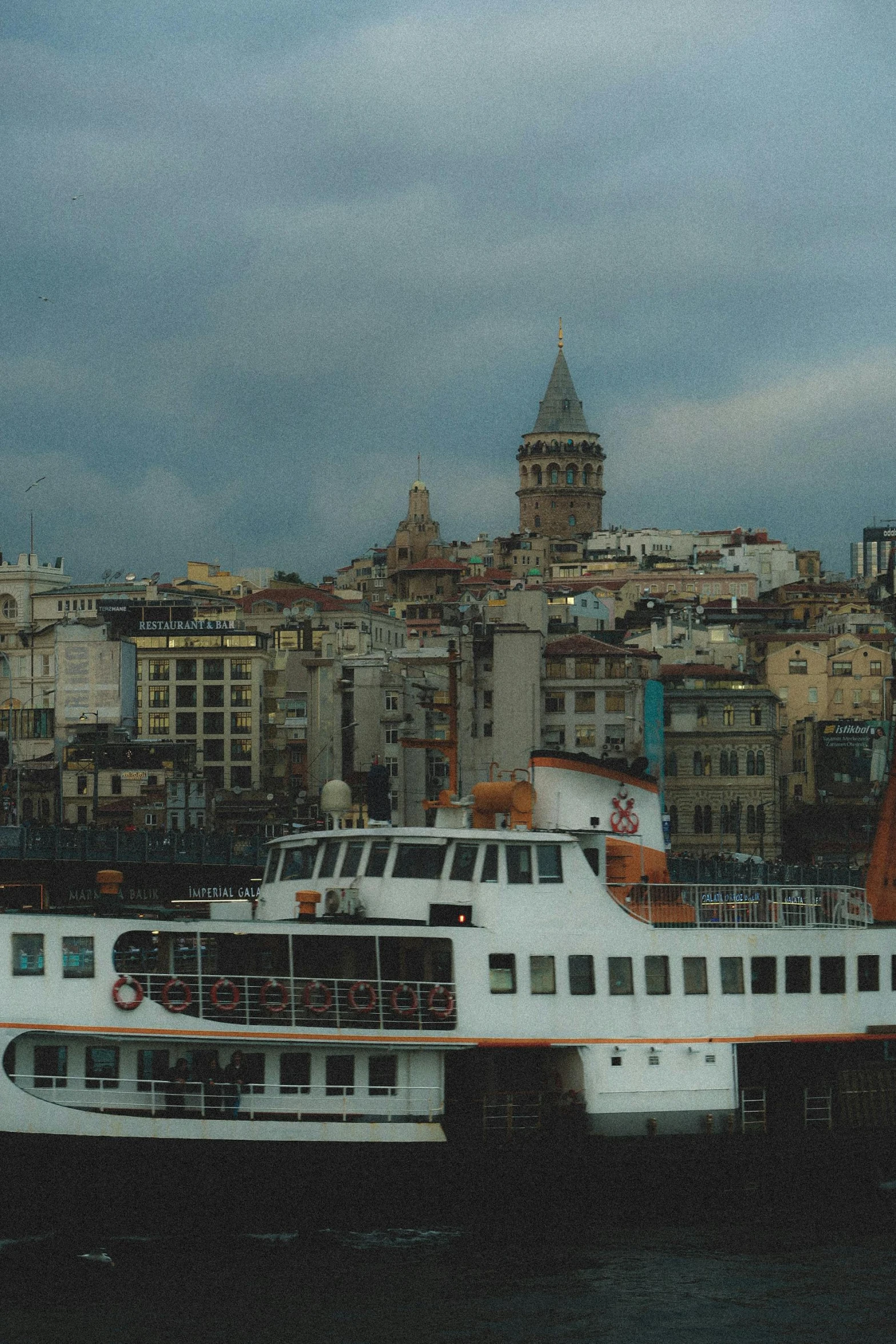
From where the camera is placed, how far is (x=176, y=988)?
30.3 meters

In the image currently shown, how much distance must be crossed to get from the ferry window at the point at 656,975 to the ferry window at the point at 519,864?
2.47 meters

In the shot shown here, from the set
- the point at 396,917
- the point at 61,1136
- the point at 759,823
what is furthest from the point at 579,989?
the point at 759,823

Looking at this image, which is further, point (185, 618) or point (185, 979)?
point (185, 618)

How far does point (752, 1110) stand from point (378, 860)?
7.80 meters

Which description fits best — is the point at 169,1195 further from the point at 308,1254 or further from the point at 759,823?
the point at 759,823

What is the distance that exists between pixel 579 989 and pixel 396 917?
325 centimetres

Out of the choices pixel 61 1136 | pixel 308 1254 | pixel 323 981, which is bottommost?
pixel 308 1254

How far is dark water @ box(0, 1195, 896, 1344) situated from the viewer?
2727 cm

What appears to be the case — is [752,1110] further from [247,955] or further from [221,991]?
[221,991]

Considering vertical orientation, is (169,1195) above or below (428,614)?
below

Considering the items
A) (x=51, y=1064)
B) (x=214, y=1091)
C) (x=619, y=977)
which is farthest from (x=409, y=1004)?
(x=51, y=1064)

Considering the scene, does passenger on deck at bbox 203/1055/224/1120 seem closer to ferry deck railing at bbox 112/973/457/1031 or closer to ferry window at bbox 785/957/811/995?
ferry deck railing at bbox 112/973/457/1031

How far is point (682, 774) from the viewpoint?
12400cm

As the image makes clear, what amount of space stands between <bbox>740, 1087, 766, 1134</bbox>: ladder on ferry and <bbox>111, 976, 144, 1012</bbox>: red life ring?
1050 cm
